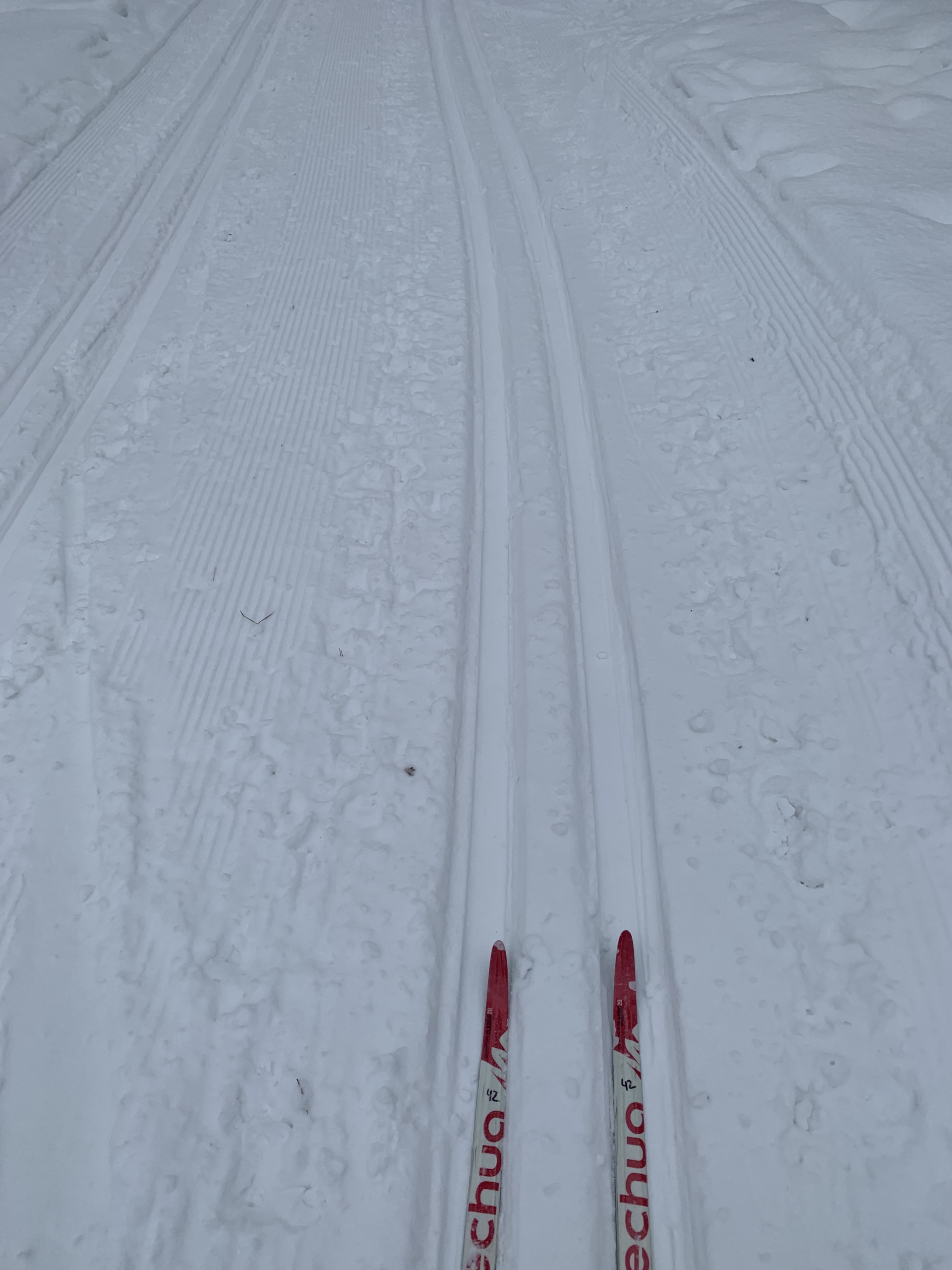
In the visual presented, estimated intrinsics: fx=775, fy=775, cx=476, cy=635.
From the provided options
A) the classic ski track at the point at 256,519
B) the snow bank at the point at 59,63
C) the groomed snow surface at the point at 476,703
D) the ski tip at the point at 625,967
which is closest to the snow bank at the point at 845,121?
the groomed snow surface at the point at 476,703

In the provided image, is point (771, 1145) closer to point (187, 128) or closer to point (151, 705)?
point (151, 705)

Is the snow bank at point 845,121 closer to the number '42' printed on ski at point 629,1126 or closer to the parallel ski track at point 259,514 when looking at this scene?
the parallel ski track at point 259,514

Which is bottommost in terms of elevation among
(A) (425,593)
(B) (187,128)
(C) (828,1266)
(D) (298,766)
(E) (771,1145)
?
(C) (828,1266)

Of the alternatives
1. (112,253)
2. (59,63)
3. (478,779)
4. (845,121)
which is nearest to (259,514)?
(478,779)

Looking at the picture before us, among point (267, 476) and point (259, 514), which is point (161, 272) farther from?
point (259, 514)

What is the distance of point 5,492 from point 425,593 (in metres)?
1.98

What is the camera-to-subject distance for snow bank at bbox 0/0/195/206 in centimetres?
588

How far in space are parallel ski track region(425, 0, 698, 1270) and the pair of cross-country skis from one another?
2.0 inches

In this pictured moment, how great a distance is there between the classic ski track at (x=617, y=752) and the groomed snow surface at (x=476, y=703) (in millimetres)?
15

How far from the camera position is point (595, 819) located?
256 centimetres

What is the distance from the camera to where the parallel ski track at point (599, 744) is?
2002 millimetres

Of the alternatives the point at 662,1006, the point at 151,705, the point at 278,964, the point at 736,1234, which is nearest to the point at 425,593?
the point at 151,705

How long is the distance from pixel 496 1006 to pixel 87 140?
23.1 ft

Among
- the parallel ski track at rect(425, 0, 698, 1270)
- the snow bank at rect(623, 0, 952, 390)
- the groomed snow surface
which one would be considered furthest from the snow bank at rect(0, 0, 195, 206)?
the snow bank at rect(623, 0, 952, 390)
